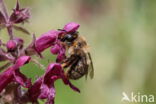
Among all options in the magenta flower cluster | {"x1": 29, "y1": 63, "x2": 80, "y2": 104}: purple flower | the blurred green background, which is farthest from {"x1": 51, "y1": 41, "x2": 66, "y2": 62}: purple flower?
the blurred green background

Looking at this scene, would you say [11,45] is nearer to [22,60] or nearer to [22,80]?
[22,60]

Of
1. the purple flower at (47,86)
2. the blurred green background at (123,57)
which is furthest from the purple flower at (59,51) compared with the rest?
the blurred green background at (123,57)

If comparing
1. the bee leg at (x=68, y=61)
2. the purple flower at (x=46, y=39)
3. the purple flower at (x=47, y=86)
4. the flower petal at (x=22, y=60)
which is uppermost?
the purple flower at (x=46, y=39)

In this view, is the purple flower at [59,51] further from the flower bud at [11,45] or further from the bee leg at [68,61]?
the flower bud at [11,45]

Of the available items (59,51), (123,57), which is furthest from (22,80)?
(123,57)

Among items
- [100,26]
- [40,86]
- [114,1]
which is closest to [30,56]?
[40,86]

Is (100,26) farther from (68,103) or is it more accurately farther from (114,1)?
(68,103)

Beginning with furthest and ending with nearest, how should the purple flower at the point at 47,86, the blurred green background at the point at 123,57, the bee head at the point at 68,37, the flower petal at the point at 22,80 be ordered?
the blurred green background at the point at 123,57, the bee head at the point at 68,37, the purple flower at the point at 47,86, the flower petal at the point at 22,80

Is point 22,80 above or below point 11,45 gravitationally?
below
